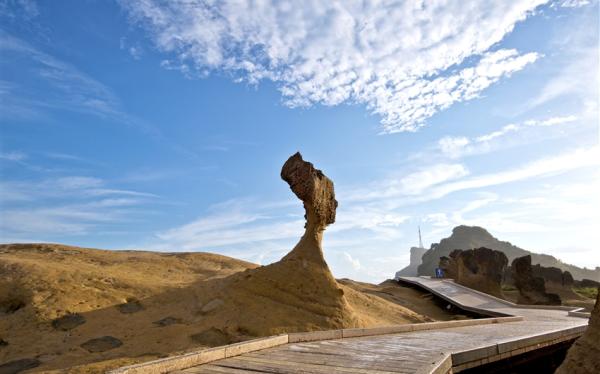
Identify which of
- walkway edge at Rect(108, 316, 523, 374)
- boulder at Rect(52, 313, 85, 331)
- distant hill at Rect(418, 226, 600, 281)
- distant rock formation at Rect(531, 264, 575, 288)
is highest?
distant hill at Rect(418, 226, 600, 281)

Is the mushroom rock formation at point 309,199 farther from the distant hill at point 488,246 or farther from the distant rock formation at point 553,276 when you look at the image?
the distant hill at point 488,246

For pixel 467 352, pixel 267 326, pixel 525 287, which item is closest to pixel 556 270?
pixel 525 287

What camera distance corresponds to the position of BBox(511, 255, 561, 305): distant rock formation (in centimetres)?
2825

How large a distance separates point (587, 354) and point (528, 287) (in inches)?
1128

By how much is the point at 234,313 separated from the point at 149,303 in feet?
9.57

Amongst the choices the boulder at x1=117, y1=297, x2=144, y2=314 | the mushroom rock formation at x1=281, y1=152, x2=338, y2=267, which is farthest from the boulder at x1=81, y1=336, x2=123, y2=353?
the mushroom rock formation at x1=281, y1=152, x2=338, y2=267

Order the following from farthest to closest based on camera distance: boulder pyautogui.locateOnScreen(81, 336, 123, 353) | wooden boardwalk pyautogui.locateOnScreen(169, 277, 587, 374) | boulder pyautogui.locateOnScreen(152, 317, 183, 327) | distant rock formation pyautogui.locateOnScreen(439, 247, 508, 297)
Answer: distant rock formation pyautogui.locateOnScreen(439, 247, 508, 297), boulder pyautogui.locateOnScreen(152, 317, 183, 327), boulder pyautogui.locateOnScreen(81, 336, 123, 353), wooden boardwalk pyautogui.locateOnScreen(169, 277, 587, 374)

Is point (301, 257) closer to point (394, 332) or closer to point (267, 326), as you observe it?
point (267, 326)

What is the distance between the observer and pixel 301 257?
1439 cm

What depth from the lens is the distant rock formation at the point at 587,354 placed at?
4.17 meters

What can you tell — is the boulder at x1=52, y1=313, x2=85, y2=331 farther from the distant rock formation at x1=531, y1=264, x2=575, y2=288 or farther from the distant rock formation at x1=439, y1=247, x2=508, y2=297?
the distant rock formation at x1=531, y1=264, x2=575, y2=288

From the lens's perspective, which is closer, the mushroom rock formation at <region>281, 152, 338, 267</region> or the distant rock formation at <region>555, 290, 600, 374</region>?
the distant rock formation at <region>555, 290, 600, 374</region>

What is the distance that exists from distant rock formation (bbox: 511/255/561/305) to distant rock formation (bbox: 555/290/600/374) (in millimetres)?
27321

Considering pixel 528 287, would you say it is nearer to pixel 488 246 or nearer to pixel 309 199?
pixel 309 199
